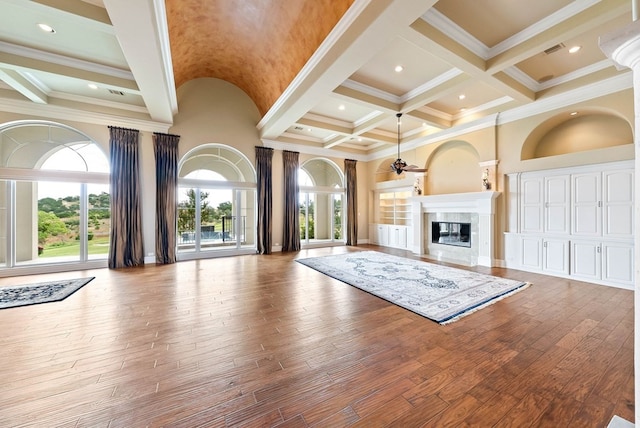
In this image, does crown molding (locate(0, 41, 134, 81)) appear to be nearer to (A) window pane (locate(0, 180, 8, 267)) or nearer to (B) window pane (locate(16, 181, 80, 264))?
(B) window pane (locate(16, 181, 80, 264))

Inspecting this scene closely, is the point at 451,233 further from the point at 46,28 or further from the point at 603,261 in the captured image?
the point at 46,28

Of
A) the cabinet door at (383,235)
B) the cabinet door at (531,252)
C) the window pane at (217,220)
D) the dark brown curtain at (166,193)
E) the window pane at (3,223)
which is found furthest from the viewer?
the cabinet door at (383,235)

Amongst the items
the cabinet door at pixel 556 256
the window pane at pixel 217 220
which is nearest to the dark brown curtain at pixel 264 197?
the window pane at pixel 217 220

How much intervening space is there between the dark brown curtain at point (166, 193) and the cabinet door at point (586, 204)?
9.15 meters

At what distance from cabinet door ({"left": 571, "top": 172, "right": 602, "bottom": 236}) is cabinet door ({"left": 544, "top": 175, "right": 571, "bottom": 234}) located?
0.09 meters

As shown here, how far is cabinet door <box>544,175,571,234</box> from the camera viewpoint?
5.06 meters

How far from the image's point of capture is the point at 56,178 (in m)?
5.58

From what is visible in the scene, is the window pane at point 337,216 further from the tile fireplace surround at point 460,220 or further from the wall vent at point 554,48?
the wall vent at point 554,48

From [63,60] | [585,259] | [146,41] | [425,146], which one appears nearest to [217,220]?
[63,60]

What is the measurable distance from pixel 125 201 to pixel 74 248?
1.50 meters

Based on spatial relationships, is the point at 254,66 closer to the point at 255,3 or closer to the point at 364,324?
the point at 255,3

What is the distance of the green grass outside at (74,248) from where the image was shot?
18.5 feet

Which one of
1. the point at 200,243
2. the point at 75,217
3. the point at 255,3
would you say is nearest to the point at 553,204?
the point at 255,3

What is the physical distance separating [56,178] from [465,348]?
27.2 ft
